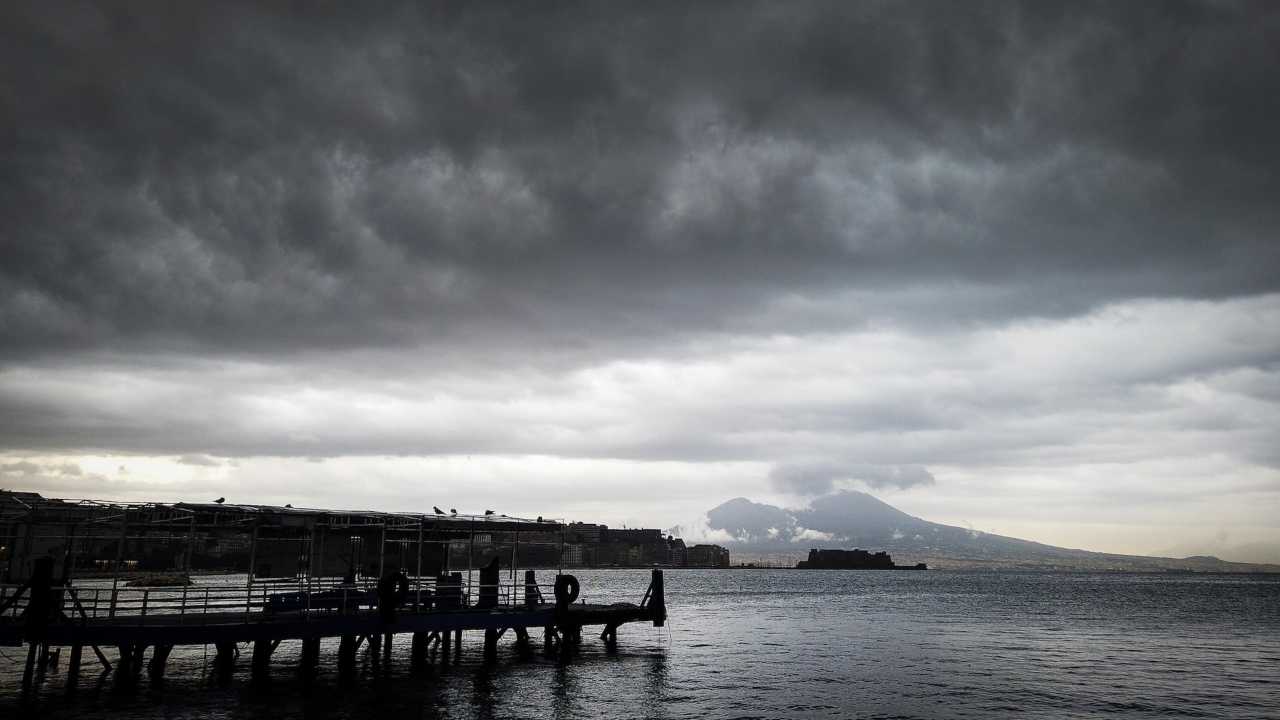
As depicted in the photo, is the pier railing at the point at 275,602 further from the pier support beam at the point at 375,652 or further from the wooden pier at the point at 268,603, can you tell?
the pier support beam at the point at 375,652

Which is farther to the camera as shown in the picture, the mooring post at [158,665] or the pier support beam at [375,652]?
the pier support beam at [375,652]

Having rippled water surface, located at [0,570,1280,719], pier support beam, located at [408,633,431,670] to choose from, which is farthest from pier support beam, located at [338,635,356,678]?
pier support beam, located at [408,633,431,670]

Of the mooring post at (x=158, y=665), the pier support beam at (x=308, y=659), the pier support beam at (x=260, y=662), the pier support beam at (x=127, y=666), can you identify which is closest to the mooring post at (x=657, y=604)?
the pier support beam at (x=308, y=659)

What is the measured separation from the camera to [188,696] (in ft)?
112

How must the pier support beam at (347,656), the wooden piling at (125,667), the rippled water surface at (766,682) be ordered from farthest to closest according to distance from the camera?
the pier support beam at (347,656) → the wooden piling at (125,667) → the rippled water surface at (766,682)

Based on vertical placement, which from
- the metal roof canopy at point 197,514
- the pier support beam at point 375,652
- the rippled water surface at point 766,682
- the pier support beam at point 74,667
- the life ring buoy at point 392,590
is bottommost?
the rippled water surface at point 766,682

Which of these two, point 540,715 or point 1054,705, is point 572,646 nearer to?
point 540,715

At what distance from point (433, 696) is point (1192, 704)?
32959 millimetres

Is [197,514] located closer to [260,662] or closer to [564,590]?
[260,662]

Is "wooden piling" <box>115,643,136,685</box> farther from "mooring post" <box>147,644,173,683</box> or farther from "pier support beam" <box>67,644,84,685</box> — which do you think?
"pier support beam" <box>67,644,84,685</box>

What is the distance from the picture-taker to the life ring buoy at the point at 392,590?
3766 centimetres

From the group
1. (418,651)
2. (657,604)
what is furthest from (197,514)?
(657,604)

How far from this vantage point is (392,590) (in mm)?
37812

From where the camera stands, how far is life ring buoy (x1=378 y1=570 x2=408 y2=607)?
1483 inches
